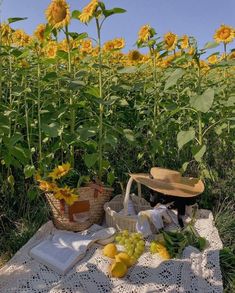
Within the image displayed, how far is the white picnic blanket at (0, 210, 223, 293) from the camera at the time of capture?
7.51ft

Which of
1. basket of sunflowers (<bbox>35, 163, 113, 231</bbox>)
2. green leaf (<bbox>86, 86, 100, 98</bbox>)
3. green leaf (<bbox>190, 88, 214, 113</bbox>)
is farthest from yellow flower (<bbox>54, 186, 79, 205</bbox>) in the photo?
green leaf (<bbox>190, 88, 214, 113</bbox>)

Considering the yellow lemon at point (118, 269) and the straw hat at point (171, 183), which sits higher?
the straw hat at point (171, 183)

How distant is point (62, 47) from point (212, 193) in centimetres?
168

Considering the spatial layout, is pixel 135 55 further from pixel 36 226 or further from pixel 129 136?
pixel 36 226

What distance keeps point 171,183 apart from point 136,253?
26.2 inches

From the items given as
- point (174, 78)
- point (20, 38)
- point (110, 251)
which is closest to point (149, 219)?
point (110, 251)

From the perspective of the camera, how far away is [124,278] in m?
2.37

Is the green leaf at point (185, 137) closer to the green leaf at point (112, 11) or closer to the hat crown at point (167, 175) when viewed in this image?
the hat crown at point (167, 175)

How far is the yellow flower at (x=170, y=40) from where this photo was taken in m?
3.75

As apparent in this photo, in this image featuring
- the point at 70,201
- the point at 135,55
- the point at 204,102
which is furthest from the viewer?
the point at 135,55

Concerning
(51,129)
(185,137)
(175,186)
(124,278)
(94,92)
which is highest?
(94,92)

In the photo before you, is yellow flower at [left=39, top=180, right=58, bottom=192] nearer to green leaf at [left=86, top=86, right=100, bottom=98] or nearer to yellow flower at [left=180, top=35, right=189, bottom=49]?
green leaf at [left=86, top=86, right=100, bottom=98]

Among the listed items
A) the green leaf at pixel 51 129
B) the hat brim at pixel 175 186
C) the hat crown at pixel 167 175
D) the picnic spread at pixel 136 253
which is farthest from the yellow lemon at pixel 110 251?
Answer: the green leaf at pixel 51 129

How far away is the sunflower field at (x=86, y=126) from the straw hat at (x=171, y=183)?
0.51ft
